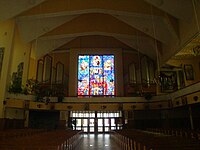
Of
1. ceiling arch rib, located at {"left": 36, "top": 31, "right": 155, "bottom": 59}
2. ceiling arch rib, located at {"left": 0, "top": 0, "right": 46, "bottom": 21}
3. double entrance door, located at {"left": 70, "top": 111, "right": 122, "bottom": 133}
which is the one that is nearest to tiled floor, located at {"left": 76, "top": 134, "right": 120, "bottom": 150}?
double entrance door, located at {"left": 70, "top": 111, "right": 122, "bottom": 133}

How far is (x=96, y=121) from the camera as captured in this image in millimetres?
16219

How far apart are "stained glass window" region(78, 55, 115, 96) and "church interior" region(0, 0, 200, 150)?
0.09m

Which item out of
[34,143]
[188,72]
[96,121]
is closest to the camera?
[34,143]

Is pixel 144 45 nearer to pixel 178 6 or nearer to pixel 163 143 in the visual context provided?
pixel 178 6

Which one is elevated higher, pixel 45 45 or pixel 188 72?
pixel 45 45

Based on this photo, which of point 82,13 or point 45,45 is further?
point 45,45

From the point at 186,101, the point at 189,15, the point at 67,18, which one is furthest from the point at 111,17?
the point at 186,101

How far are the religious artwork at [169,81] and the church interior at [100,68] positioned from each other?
0.07 meters

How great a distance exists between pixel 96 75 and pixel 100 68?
31.4 inches

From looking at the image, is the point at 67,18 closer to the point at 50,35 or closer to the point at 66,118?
the point at 50,35

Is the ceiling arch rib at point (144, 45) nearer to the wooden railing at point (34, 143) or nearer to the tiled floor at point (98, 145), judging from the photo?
the tiled floor at point (98, 145)

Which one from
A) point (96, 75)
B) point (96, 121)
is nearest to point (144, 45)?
point (96, 75)

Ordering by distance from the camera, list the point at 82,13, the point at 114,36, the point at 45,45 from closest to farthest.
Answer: the point at 82,13 < the point at 114,36 < the point at 45,45

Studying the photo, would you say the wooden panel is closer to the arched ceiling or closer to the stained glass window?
the arched ceiling
